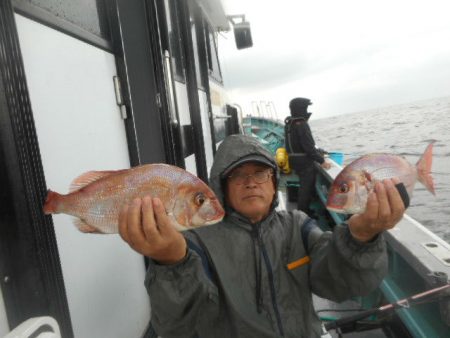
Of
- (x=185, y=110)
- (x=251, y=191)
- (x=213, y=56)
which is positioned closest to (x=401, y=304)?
(x=251, y=191)

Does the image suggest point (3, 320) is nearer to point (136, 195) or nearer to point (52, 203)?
point (52, 203)

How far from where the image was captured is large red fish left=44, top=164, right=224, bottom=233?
1.17 meters

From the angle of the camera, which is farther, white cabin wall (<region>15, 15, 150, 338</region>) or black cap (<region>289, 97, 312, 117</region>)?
black cap (<region>289, 97, 312, 117</region>)

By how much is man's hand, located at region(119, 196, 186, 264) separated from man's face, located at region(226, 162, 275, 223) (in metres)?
0.59

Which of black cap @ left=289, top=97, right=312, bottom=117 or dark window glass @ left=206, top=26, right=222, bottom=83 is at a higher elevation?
dark window glass @ left=206, top=26, right=222, bottom=83

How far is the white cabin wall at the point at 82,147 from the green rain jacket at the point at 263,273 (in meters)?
0.37

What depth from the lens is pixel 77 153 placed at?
162 cm

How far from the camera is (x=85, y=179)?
122 cm

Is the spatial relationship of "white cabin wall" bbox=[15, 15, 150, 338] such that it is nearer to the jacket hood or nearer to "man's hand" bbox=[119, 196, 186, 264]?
"man's hand" bbox=[119, 196, 186, 264]

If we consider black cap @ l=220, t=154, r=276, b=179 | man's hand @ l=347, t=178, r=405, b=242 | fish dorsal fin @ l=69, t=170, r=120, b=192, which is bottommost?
man's hand @ l=347, t=178, r=405, b=242

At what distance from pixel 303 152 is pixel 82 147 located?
542 centimetres

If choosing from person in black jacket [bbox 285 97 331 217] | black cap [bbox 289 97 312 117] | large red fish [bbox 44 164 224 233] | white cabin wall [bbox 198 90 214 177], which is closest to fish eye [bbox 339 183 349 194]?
large red fish [bbox 44 164 224 233]

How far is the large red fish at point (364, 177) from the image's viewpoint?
5.09 ft

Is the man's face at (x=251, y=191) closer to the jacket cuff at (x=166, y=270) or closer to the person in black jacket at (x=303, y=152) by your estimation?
the jacket cuff at (x=166, y=270)
